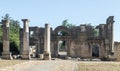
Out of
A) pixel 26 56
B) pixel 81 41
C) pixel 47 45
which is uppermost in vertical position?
pixel 81 41

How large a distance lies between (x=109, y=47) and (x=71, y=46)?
19.7ft

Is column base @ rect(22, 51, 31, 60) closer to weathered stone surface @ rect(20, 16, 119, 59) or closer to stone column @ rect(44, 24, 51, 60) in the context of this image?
stone column @ rect(44, 24, 51, 60)

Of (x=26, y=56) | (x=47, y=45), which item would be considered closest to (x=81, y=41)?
(x=47, y=45)

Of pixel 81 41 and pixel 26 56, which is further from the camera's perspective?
pixel 81 41

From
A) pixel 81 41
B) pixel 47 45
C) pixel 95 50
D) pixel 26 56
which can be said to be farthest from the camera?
pixel 95 50

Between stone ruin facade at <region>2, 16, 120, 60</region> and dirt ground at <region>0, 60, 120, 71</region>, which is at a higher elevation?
stone ruin facade at <region>2, 16, 120, 60</region>

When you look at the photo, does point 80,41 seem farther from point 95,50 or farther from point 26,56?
point 26,56

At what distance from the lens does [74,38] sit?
5016 centimetres

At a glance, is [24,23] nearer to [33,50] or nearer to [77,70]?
[33,50]

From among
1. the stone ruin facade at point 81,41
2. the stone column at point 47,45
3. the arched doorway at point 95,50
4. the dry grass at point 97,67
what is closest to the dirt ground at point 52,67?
the dry grass at point 97,67

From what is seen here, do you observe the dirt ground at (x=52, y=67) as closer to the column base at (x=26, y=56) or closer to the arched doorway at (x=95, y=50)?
the column base at (x=26, y=56)

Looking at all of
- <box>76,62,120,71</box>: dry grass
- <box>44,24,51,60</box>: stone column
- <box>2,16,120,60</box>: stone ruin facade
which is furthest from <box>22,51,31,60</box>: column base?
<box>76,62,120,71</box>: dry grass

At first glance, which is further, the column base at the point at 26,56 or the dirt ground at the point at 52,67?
the column base at the point at 26,56

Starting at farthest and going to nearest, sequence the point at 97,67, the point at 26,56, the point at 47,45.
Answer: the point at 47,45
the point at 26,56
the point at 97,67
